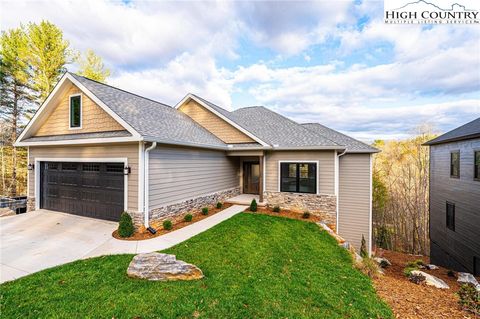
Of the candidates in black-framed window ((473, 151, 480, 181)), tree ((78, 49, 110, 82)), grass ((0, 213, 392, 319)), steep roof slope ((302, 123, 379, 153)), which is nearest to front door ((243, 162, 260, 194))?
steep roof slope ((302, 123, 379, 153))

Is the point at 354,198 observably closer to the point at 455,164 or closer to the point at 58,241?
the point at 455,164

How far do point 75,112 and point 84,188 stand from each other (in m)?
3.18

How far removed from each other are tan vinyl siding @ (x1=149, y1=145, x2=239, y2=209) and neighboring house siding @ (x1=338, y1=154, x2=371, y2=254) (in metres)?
6.52

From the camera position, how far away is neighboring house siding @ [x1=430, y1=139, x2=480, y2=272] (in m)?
9.52

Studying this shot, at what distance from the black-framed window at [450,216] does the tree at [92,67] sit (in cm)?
2689

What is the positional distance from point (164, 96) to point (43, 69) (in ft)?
44.5

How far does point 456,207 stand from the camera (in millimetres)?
10930

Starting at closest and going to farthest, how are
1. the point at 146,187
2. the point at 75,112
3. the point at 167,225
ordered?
the point at 146,187 < the point at 167,225 < the point at 75,112

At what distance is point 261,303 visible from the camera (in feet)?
12.5

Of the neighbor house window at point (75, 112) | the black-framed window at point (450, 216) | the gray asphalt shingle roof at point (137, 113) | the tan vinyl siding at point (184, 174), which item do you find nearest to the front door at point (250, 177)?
the tan vinyl siding at point (184, 174)

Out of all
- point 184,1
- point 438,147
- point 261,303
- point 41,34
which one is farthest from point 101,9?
point 438,147

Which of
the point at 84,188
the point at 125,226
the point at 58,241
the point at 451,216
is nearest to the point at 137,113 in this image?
the point at 84,188

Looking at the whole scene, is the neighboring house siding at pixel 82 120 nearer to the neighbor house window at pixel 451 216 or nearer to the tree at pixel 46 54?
the tree at pixel 46 54

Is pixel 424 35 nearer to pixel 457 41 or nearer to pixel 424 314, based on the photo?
pixel 457 41
